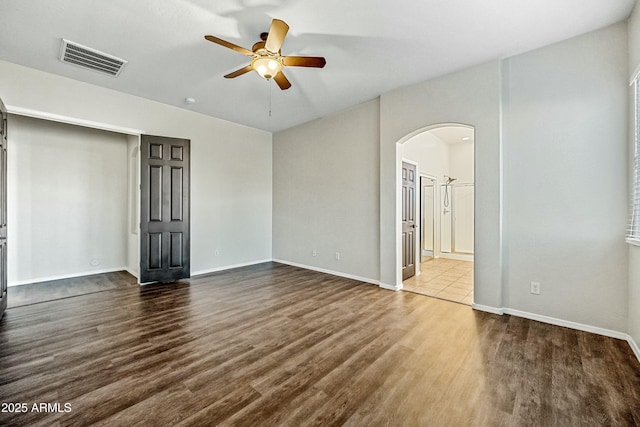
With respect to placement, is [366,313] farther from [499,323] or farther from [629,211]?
[629,211]

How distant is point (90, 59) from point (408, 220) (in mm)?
5136

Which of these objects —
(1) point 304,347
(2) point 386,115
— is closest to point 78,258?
(1) point 304,347

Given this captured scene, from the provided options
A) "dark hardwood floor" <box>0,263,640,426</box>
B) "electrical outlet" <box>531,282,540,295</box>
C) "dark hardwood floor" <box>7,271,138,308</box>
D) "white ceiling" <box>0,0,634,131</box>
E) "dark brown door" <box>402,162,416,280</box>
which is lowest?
"dark hardwood floor" <box>0,263,640,426</box>

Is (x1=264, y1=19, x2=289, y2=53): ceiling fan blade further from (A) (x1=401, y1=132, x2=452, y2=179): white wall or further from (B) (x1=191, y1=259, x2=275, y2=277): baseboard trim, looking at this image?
(B) (x1=191, y1=259, x2=275, y2=277): baseboard trim

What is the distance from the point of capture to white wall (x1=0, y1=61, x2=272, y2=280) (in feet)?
12.3

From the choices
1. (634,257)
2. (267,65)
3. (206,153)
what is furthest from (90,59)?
(634,257)

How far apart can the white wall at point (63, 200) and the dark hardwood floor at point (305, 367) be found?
170 cm

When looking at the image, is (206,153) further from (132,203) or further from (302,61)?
(302,61)

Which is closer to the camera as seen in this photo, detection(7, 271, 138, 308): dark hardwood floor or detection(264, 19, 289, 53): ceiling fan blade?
detection(264, 19, 289, 53): ceiling fan blade

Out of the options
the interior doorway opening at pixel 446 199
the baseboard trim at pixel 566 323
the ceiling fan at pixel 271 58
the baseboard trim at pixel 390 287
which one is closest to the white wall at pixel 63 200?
the ceiling fan at pixel 271 58

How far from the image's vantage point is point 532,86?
10.5 ft

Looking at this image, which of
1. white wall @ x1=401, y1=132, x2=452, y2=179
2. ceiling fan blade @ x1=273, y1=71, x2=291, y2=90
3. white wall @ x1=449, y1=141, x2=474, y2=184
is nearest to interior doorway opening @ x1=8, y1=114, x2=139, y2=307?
ceiling fan blade @ x1=273, y1=71, x2=291, y2=90

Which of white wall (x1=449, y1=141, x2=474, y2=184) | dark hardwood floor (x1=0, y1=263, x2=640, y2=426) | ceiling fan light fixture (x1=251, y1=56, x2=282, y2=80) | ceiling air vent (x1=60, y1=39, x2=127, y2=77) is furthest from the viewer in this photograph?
white wall (x1=449, y1=141, x2=474, y2=184)

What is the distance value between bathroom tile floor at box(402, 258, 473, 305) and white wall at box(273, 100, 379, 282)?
0.81 m
